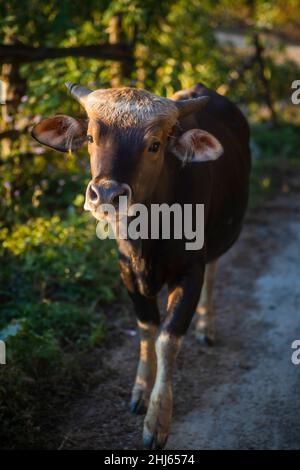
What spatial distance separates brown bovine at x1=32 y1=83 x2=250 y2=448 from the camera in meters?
3.57

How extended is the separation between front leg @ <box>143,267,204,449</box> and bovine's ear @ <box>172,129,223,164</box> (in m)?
0.66

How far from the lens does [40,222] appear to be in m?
6.03

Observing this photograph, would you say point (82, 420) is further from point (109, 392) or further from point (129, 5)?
point (129, 5)

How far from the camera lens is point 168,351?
3.94 metres

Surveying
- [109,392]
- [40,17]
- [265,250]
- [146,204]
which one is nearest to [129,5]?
[40,17]

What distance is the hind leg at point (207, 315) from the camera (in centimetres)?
526

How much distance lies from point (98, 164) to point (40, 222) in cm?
262

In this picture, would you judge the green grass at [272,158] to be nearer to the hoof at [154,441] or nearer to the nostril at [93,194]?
the hoof at [154,441]

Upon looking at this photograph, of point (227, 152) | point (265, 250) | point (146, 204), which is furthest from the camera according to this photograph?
point (265, 250)

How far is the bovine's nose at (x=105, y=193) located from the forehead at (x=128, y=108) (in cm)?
38

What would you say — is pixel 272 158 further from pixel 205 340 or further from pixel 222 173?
pixel 222 173

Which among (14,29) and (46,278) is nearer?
(46,278)

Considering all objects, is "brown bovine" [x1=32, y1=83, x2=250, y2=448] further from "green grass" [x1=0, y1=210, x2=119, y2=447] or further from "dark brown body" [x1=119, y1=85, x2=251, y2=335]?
"green grass" [x1=0, y1=210, x2=119, y2=447]

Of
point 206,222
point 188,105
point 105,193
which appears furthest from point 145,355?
point 188,105
